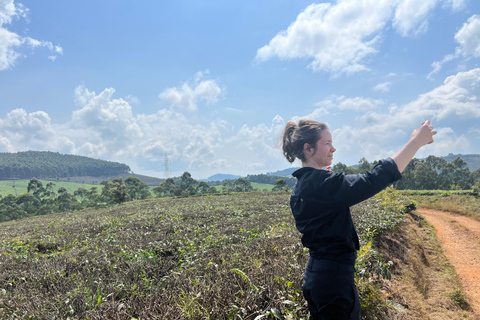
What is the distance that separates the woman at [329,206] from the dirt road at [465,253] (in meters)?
6.27

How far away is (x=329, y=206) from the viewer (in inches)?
65.1

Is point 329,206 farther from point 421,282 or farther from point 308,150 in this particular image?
point 421,282

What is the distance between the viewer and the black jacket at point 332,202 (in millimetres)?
1538

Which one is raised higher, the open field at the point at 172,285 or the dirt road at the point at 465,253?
the open field at the point at 172,285

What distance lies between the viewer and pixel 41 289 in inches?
172

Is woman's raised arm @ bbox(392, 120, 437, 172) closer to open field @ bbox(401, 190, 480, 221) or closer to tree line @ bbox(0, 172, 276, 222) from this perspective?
open field @ bbox(401, 190, 480, 221)

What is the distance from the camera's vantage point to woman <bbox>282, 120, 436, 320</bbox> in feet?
5.12

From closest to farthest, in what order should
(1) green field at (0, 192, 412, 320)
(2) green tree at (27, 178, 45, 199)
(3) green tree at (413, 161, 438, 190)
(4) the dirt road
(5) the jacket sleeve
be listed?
(5) the jacket sleeve → (1) green field at (0, 192, 412, 320) → (4) the dirt road → (3) green tree at (413, 161, 438, 190) → (2) green tree at (27, 178, 45, 199)

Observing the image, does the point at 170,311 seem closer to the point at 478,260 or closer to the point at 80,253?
the point at 80,253

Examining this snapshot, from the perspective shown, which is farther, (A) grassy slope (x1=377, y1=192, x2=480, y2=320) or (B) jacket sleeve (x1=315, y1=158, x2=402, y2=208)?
(A) grassy slope (x1=377, y1=192, x2=480, y2=320)

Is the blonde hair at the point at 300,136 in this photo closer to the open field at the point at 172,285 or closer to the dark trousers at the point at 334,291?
the dark trousers at the point at 334,291

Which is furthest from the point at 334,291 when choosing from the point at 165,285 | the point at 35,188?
the point at 35,188

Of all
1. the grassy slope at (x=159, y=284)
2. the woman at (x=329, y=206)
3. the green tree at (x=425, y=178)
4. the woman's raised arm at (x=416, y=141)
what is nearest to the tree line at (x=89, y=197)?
the grassy slope at (x=159, y=284)

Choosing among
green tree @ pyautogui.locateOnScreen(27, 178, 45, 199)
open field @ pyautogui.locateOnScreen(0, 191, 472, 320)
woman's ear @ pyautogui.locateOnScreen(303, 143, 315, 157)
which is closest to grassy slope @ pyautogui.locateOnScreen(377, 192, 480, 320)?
open field @ pyautogui.locateOnScreen(0, 191, 472, 320)
